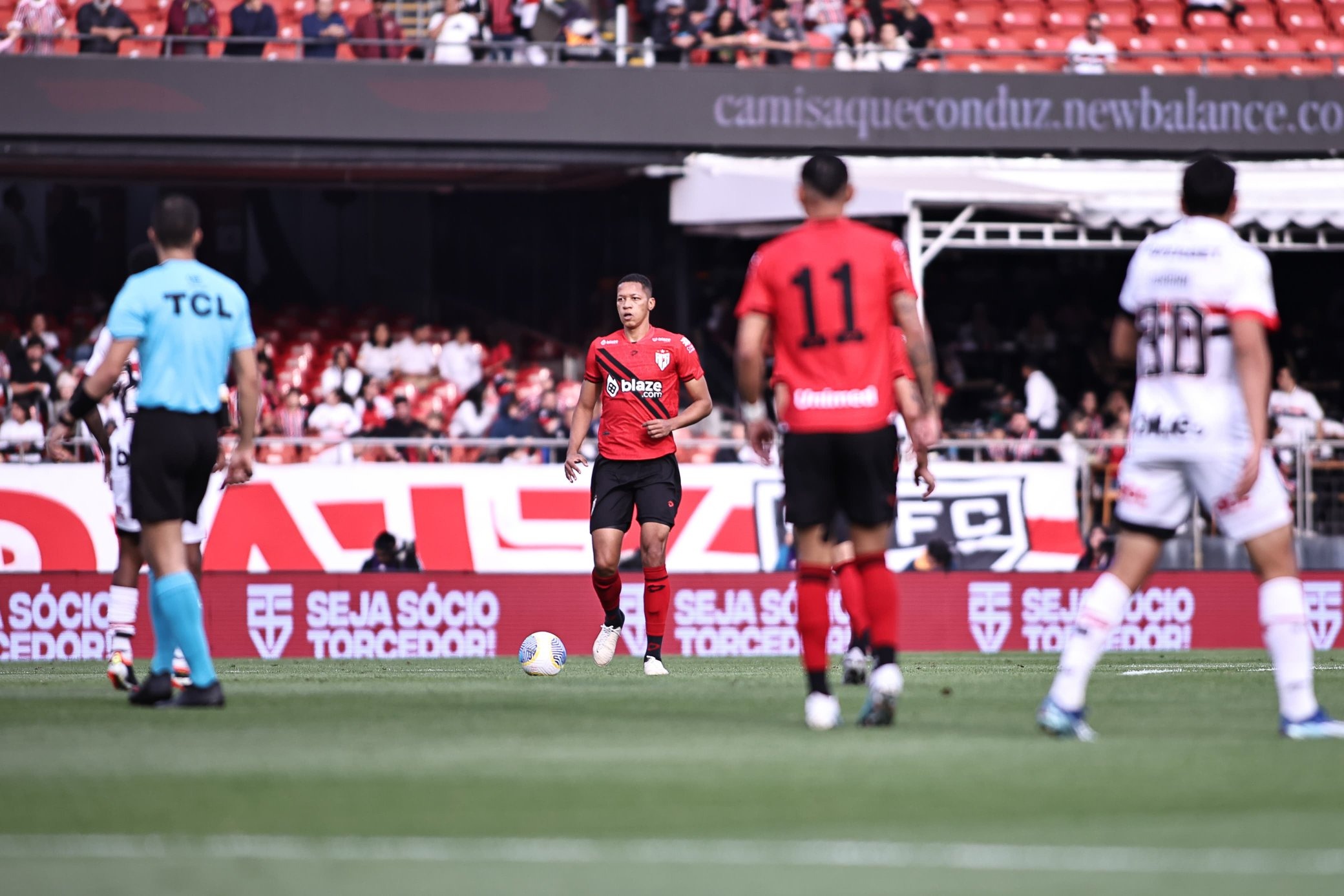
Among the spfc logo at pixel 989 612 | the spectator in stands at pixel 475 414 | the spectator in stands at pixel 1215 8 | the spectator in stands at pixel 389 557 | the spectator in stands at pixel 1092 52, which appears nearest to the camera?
the spfc logo at pixel 989 612

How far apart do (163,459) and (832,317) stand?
3017 millimetres

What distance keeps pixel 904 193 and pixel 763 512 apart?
5.11 meters

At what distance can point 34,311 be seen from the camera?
25.9m

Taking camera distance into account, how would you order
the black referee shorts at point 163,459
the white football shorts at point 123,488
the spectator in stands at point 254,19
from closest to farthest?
the black referee shorts at point 163,459 → the white football shorts at point 123,488 → the spectator in stands at point 254,19

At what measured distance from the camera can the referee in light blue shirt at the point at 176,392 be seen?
28.6 ft

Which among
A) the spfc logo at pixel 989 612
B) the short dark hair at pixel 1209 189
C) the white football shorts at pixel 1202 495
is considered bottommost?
the spfc logo at pixel 989 612

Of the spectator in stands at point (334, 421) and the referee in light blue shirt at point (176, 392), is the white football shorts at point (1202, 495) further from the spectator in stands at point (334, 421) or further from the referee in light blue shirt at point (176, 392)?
the spectator in stands at point (334, 421)

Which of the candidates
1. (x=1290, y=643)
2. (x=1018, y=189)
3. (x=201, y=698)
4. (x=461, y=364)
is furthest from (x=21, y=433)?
(x=1290, y=643)

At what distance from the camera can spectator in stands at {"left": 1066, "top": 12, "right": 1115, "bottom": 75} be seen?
24.4 metres

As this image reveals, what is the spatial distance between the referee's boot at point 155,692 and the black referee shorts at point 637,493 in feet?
13.6

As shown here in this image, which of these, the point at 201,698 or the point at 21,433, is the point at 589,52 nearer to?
the point at 21,433

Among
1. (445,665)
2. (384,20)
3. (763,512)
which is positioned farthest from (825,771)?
(384,20)

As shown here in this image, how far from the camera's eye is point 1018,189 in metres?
23.2

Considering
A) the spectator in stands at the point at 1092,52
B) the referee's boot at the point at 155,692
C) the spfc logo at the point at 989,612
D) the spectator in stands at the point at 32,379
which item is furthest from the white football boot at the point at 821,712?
the spectator in stands at the point at 1092,52
